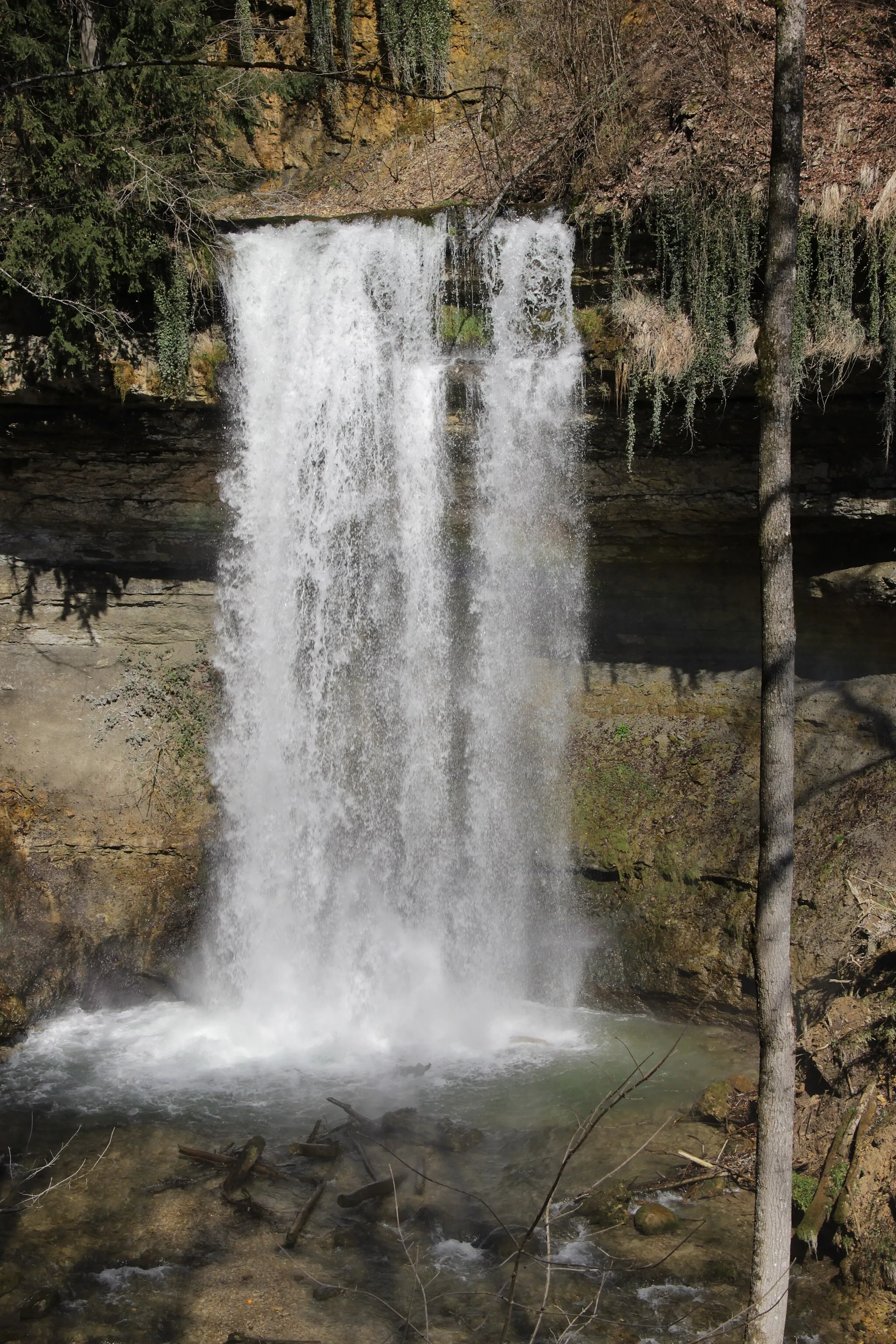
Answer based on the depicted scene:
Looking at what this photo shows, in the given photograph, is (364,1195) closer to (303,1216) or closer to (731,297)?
(303,1216)

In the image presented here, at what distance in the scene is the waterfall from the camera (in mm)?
8781

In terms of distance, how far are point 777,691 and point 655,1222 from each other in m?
3.60

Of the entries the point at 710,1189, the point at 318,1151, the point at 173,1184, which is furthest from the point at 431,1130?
A: the point at 710,1189

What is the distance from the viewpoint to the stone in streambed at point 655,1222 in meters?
5.79

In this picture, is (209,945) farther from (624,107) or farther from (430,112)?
(430,112)

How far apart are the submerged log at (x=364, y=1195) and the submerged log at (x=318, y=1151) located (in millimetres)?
425

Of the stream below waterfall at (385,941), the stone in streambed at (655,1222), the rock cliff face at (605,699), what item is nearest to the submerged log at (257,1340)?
the stream below waterfall at (385,941)

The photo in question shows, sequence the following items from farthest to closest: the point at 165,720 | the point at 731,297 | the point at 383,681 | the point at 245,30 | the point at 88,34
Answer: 1. the point at 245,30
2. the point at 165,720
3. the point at 383,681
4. the point at 88,34
5. the point at 731,297

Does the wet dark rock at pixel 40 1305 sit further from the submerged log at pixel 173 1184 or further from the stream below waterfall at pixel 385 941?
the submerged log at pixel 173 1184

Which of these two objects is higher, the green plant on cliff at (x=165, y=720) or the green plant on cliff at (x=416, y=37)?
the green plant on cliff at (x=416, y=37)

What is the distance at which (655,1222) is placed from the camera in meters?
5.82

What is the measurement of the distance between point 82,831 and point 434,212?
24.1 ft

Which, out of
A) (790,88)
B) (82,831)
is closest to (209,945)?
(82,831)

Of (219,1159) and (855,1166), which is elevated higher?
(855,1166)
